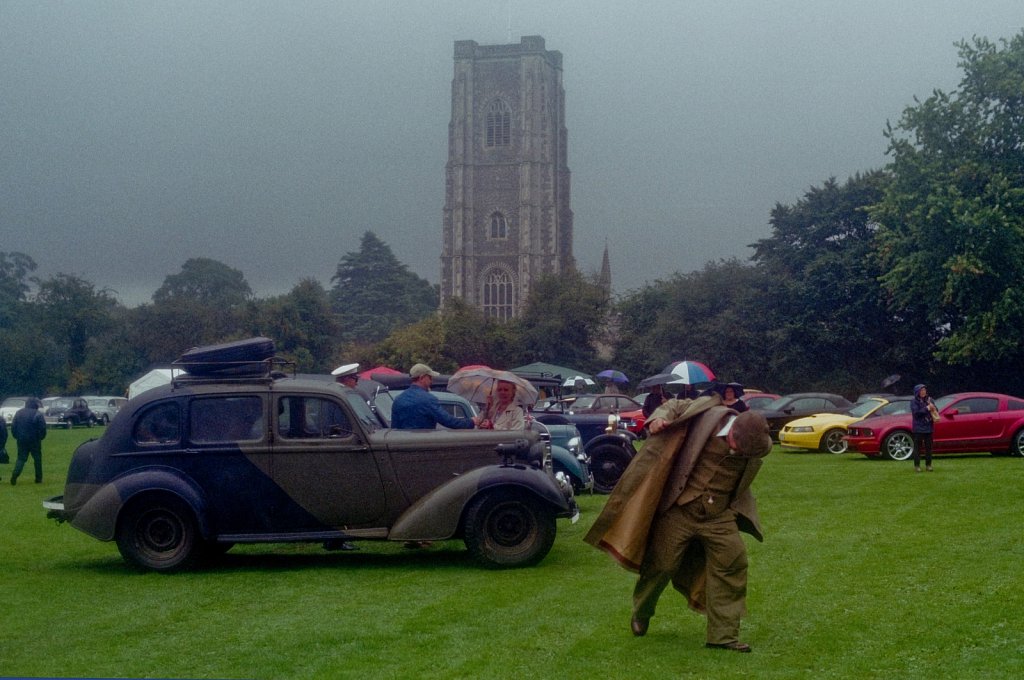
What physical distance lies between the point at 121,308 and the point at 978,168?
7897cm

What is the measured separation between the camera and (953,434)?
1043 inches

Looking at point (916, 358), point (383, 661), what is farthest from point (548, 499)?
point (916, 358)

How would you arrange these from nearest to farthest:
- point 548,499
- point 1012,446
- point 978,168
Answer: point 548,499 → point 1012,446 → point 978,168

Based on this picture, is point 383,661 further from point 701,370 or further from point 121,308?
point 121,308

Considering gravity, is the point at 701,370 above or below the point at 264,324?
below

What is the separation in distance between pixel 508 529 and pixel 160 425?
356 centimetres

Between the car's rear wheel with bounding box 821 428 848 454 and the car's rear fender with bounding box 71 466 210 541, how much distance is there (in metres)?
21.3

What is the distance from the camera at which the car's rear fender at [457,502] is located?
38.0 feet

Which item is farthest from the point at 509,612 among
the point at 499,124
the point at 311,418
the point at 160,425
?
the point at 499,124

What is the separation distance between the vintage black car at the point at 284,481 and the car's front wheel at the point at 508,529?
0.4 inches

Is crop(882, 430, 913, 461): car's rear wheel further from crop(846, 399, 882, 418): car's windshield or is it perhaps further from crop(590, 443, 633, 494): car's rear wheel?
crop(590, 443, 633, 494): car's rear wheel

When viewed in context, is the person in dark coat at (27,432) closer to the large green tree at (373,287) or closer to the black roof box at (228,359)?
the black roof box at (228,359)

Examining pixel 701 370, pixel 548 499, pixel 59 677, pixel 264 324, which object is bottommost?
pixel 59 677

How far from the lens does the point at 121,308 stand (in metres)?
104
